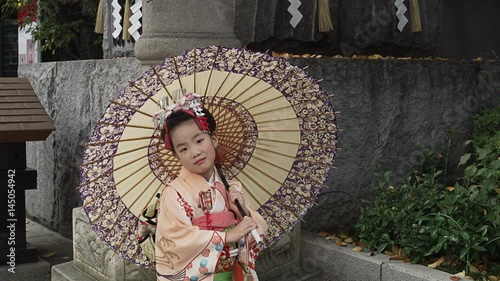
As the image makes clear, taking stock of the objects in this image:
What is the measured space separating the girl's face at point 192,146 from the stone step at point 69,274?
75.6 inches

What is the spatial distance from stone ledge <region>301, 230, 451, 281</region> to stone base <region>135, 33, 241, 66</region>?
1.69m

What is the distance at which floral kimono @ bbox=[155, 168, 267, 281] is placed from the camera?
2.88 metres

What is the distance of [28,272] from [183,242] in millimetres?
3414

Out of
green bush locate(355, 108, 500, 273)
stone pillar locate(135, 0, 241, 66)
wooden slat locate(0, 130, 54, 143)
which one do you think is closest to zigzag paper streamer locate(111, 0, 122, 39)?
wooden slat locate(0, 130, 54, 143)

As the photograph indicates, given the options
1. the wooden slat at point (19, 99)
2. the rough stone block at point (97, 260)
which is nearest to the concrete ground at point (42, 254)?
the rough stone block at point (97, 260)

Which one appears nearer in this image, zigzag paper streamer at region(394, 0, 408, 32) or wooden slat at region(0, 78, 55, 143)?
wooden slat at region(0, 78, 55, 143)

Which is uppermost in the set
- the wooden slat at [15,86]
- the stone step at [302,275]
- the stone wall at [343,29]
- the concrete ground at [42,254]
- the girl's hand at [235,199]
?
the stone wall at [343,29]

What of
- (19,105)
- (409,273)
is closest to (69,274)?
(19,105)

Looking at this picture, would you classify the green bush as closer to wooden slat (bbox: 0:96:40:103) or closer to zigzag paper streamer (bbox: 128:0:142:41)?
zigzag paper streamer (bbox: 128:0:142:41)

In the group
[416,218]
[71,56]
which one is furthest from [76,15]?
[416,218]

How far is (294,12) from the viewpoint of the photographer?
5961 mm

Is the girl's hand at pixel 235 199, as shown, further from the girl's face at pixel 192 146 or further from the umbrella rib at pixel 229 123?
the umbrella rib at pixel 229 123

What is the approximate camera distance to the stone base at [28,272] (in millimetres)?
5629

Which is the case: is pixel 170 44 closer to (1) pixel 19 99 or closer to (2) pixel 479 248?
(1) pixel 19 99
